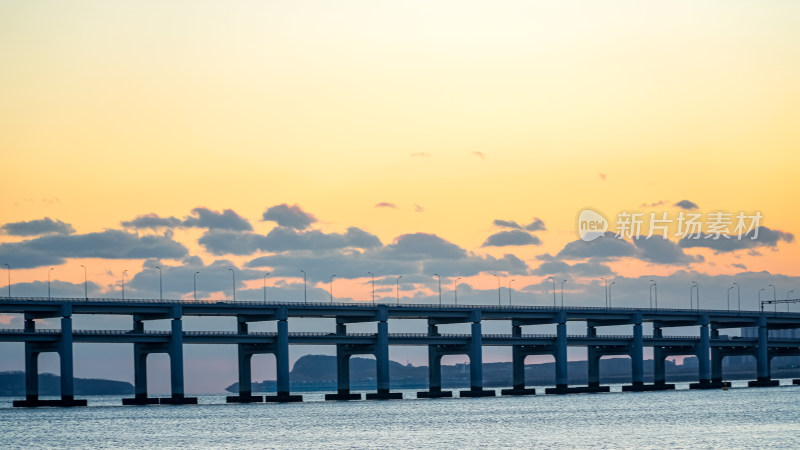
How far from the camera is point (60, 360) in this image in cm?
15825

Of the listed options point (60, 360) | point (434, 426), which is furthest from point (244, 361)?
point (434, 426)

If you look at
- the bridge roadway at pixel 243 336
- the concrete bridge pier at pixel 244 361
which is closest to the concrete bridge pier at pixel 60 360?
the bridge roadway at pixel 243 336

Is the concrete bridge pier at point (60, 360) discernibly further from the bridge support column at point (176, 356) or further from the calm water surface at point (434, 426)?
the bridge support column at point (176, 356)

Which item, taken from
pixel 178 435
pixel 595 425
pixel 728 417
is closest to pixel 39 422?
pixel 178 435

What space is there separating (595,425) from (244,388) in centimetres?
8263

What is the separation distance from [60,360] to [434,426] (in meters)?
61.7

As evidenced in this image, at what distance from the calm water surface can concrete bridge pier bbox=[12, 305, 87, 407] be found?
8.65 ft

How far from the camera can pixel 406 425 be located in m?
124

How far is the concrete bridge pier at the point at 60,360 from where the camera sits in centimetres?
15668

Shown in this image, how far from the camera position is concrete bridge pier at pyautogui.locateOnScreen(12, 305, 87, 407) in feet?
514

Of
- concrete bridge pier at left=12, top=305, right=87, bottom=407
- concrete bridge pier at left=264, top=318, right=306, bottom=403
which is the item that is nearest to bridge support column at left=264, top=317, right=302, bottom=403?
concrete bridge pier at left=264, top=318, right=306, bottom=403

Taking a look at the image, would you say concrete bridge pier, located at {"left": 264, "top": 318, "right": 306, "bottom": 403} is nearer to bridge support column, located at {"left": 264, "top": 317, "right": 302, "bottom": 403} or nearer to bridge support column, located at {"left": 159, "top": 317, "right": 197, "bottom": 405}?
bridge support column, located at {"left": 264, "top": 317, "right": 302, "bottom": 403}

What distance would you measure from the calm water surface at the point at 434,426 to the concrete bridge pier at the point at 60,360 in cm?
264

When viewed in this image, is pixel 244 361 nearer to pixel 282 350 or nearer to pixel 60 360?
pixel 282 350
